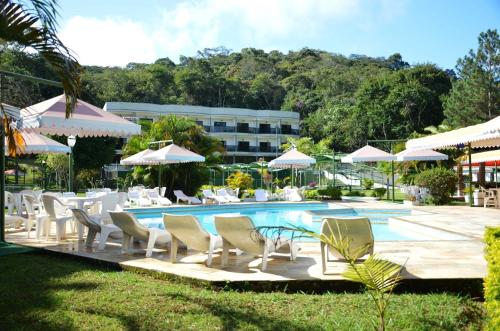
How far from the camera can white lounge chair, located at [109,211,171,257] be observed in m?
6.83

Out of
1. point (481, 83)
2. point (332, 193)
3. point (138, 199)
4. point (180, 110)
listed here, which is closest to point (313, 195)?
point (332, 193)

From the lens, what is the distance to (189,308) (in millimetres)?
4473

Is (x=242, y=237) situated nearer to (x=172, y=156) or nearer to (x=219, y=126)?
(x=172, y=156)

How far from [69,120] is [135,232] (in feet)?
8.02

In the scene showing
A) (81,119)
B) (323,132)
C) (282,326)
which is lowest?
(282,326)

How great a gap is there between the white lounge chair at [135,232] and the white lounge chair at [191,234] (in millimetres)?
546

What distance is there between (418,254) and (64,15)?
5759 millimetres

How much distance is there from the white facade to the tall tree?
20.0m

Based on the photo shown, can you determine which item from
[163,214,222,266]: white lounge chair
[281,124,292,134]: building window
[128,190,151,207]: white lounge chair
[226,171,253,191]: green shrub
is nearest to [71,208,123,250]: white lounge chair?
[163,214,222,266]: white lounge chair

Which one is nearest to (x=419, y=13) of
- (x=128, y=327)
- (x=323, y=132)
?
(x=128, y=327)

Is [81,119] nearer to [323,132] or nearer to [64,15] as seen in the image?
[64,15]

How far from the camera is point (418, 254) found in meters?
6.86

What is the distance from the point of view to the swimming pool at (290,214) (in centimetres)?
1179

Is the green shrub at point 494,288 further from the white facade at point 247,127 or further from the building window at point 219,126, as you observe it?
the building window at point 219,126
